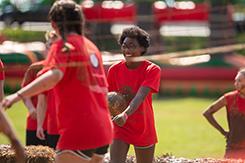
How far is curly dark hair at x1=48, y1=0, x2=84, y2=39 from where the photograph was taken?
5.51 meters

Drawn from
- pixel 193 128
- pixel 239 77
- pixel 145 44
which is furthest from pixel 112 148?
pixel 193 128

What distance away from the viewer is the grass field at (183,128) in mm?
12031

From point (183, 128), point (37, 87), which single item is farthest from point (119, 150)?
point (183, 128)

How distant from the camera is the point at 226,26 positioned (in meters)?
26.8

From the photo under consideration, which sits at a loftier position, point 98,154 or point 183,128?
point 98,154

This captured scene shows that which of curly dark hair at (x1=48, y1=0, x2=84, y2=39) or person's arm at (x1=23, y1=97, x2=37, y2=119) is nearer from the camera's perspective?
curly dark hair at (x1=48, y1=0, x2=84, y2=39)

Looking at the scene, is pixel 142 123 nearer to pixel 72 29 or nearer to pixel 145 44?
pixel 145 44

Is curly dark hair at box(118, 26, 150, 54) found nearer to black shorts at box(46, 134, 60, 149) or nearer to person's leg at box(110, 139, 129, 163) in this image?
person's leg at box(110, 139, 129, 163)

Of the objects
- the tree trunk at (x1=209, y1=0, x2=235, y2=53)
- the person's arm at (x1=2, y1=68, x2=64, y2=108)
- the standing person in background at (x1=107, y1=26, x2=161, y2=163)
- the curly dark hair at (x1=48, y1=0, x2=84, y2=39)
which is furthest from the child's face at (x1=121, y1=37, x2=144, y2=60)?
the tree trunk at (x1=209, y1=0, x2=235, y2=53)

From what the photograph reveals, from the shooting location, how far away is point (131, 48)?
7.22m

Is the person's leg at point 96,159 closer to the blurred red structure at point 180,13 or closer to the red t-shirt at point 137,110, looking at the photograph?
the red t-shirt at point 137,110

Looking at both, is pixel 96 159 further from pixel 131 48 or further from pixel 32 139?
pixel 32 139

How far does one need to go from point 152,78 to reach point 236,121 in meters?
1.20

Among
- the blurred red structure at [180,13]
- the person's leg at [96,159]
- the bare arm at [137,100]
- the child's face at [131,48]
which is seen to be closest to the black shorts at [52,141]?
the child's face at [131,48]
